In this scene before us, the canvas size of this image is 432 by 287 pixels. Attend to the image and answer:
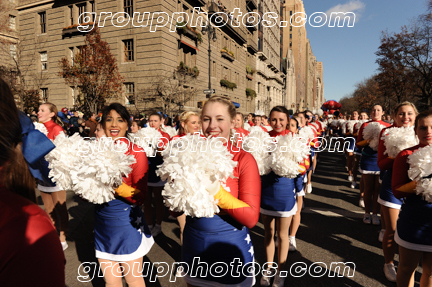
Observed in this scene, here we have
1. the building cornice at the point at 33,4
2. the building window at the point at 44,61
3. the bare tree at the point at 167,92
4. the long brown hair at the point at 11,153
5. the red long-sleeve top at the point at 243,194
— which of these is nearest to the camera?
the long brown hair at the point at 11,153

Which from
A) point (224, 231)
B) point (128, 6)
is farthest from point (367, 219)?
point (128, 6)

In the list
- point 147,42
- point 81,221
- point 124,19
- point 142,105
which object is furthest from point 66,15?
point 81,221

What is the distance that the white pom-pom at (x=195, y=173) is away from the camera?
1.60m

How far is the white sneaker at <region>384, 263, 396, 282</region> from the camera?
348 centimetres

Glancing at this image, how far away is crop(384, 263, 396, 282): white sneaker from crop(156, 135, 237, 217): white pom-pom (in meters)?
3.31

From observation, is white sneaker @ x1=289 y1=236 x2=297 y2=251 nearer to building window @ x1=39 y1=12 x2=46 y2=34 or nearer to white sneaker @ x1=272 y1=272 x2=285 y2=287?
white sneaker @ x1=272 y1=272 x2=285 y2=287

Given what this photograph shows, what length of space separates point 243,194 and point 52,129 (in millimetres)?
4013

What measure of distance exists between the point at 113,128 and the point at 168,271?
227 centimetres

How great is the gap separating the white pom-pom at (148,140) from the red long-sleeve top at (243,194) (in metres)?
3.54

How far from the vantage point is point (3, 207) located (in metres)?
0.84

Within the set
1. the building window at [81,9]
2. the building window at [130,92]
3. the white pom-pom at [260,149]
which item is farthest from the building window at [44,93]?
the white pom-pom at [260,149]

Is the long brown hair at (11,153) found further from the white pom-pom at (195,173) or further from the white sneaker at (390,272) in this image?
the white sneaker at (390,272)

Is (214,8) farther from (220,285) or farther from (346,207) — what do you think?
(220,285)

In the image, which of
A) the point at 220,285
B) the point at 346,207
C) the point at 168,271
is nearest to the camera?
the point at 220,285
